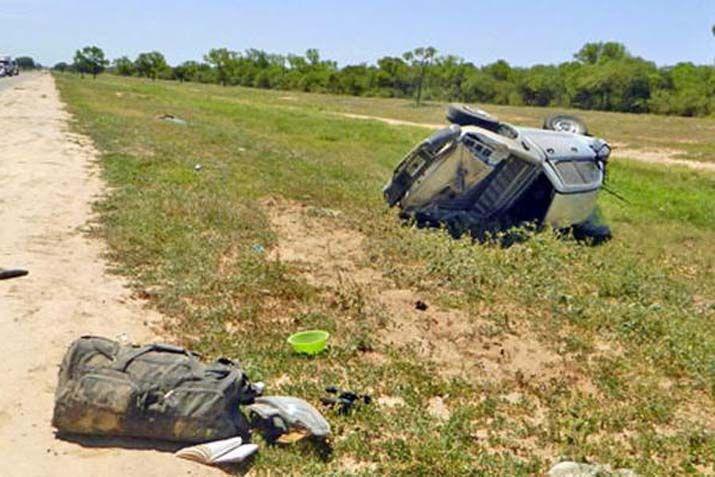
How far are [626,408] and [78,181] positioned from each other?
8.59 metres

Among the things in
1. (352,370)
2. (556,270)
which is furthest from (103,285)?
(556,270)

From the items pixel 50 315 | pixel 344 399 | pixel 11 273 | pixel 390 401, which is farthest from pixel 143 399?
pixel 11 273

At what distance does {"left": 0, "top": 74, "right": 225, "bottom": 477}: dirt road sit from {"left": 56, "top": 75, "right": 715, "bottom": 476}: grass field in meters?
0.32

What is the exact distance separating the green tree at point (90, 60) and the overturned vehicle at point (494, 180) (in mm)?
81780

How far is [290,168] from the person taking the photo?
501 inches

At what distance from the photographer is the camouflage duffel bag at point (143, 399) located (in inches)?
120

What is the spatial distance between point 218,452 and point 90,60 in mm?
87169

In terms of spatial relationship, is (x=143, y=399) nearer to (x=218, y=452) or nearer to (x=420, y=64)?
(x=218, y=452)

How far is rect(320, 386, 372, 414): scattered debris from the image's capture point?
3600 millimetres

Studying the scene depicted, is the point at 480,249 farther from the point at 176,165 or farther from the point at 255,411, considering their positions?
the point at 176,165

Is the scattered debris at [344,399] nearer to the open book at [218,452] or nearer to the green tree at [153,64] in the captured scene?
the open book at [218,452]

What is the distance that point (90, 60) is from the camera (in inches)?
3125

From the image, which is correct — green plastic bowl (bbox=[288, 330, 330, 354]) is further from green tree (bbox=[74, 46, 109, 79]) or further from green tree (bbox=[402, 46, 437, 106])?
green tree (bbox=[74, 46, 109, 79])

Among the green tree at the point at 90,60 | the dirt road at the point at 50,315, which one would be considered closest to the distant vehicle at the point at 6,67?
the green tree at the point at 90,60
